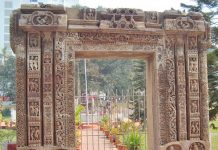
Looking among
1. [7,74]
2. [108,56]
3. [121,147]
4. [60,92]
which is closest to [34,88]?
[60,92]

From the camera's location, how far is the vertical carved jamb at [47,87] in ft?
15.2

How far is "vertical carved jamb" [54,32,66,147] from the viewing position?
467 cm

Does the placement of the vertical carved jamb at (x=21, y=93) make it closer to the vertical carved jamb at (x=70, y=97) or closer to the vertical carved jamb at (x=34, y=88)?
the vertical carved jamb at (x=34, y=88)

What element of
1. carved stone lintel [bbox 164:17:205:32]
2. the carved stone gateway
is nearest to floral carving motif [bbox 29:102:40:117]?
the carved stone gateway

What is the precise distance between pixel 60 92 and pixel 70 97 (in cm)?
17

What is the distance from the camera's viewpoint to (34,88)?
15.3 feet

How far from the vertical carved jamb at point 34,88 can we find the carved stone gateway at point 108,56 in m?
0.01

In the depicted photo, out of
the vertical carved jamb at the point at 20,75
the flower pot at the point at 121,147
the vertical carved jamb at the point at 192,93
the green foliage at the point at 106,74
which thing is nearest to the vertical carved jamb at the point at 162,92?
the vertical carved jamb at the point at 192,93

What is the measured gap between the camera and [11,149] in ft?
19.6

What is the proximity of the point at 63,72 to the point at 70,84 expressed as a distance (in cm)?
21

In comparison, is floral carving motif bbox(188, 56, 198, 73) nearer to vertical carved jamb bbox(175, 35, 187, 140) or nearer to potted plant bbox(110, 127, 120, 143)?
vertical carved jamb bbox(175, 35, 187, 140)

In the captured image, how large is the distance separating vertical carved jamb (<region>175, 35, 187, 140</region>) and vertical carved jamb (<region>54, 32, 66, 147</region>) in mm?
1702

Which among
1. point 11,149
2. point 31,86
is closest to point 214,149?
point 11,149

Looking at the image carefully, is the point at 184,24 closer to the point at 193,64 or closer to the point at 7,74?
the point at 193,64
